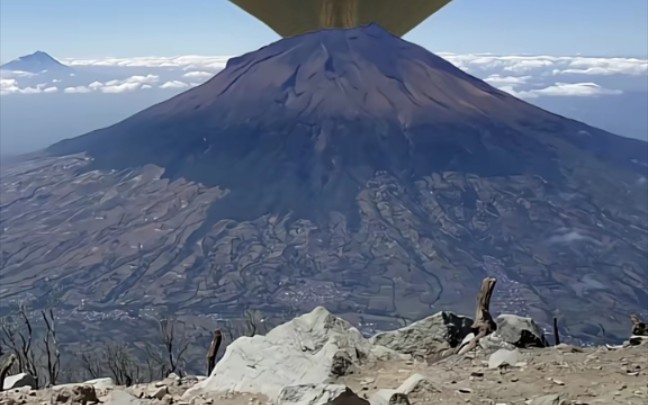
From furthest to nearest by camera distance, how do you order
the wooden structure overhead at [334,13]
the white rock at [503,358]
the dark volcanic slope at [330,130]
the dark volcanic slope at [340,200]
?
the wooden structure overhead at [334,13] < the dark volcanic slope at [330,130] < the dark volcanic slope at [340,200] < the white rock at [503,358]

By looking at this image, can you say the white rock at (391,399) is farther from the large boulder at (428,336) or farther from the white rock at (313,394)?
the large boulder at (428,336)

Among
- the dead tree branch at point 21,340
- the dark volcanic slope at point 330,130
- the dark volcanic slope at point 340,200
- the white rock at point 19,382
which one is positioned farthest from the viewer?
the dark volcanic slope at point 330,130

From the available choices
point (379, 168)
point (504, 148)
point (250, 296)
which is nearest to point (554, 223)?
point (504, 148)

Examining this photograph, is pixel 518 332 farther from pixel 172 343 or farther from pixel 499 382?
pixel 172 343

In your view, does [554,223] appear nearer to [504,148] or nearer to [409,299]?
[504,148]

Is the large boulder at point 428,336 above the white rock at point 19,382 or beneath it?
above

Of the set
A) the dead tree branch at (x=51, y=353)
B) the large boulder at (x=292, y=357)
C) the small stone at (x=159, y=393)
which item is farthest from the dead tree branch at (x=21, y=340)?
the large boulder at (x=292, y=357)

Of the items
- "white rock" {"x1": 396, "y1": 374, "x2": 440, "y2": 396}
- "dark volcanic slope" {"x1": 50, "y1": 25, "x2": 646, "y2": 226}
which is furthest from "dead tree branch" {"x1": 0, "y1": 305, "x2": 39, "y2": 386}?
"dark volcanic slope" {"x1": 50, "y1": 25, "x2": 646, "y2": 226}
